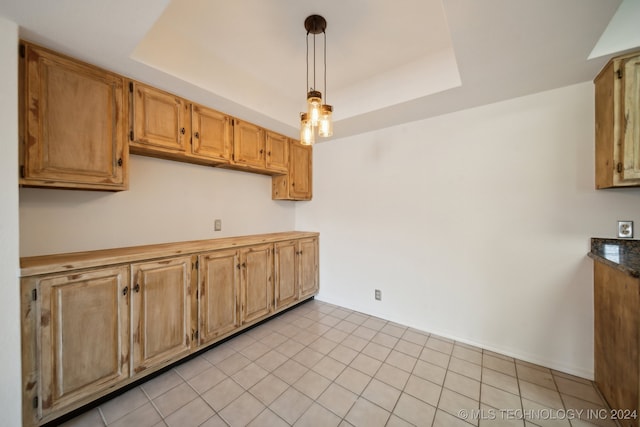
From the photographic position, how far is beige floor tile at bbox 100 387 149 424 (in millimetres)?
1496

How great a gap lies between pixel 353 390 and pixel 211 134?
2.58m

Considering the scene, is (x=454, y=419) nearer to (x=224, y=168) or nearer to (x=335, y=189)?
(x=335, y=189)

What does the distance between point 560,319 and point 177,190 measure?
12.1 ft

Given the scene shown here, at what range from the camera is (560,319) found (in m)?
1.92

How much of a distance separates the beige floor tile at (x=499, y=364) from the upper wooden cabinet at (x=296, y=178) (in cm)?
272

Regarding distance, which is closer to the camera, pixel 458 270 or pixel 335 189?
pixel 458 270

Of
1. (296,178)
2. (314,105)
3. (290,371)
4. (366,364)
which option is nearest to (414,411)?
(366,364)

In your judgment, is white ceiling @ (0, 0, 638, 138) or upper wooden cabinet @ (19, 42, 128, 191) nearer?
white ceiling @ (0, 0, 638, 138)

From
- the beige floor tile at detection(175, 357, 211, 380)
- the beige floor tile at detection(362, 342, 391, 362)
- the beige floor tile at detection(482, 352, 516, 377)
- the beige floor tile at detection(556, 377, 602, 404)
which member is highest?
the beige floor tile at detection(556, 377, 602, 404)

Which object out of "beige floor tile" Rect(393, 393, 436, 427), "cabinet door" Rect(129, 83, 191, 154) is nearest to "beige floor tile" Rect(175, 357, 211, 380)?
"beige floor tile" Rect(393, 393, 436, 427)

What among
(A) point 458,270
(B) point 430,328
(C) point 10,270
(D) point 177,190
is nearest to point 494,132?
(A) point 458,270

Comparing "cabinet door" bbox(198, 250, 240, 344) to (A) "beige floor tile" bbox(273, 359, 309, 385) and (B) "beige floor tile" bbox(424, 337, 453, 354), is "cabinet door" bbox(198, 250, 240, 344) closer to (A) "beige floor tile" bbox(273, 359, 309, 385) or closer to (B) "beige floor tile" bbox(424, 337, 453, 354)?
(A) "beige floor tile" bbox(273, 359, 309, 385)

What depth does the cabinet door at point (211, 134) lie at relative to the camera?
217 centimetres

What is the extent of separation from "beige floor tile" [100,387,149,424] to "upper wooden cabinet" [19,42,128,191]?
153 cm
